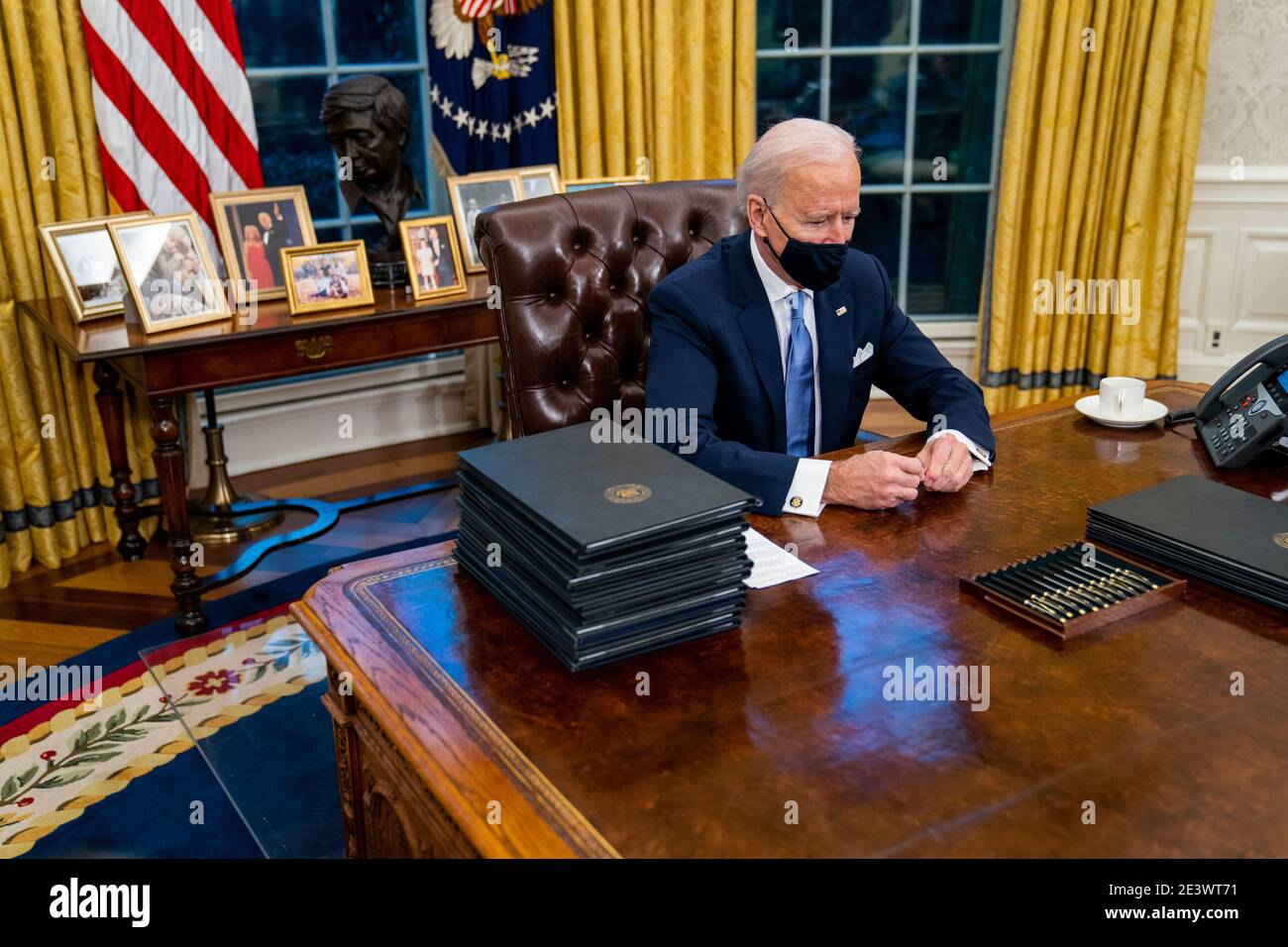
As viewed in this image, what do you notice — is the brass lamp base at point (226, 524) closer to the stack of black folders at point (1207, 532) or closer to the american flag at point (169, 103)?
the american flag at point (169, 103)

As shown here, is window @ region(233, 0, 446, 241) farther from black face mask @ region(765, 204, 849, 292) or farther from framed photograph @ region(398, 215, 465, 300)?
black face mask @ region(765, 204, 849, 292)

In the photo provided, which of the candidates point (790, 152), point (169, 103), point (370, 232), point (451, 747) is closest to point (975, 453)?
point (790, 152)

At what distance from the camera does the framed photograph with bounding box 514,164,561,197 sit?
382 centimetres

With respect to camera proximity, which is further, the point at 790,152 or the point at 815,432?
Answer: the point at 815,432

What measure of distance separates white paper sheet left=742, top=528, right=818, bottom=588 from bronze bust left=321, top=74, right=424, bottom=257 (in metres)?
2.21

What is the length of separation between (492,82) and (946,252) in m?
2.04

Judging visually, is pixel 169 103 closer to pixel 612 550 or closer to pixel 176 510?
pixel 176 510

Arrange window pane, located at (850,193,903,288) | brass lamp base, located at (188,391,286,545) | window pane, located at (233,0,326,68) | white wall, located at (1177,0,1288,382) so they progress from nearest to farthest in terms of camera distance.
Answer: brass lamp base, located at (188,391,286,545) → window pane, located at (233,0,326,68) → white wall, located at (1177,0,1288,382) → window pane, located at (850,193,903,288)

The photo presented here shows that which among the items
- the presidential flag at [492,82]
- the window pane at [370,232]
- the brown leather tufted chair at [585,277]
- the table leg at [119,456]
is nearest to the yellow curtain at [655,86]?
the presidential flag at [492,82]

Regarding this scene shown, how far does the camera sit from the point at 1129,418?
213 cm

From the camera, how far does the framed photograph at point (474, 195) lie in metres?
3.67

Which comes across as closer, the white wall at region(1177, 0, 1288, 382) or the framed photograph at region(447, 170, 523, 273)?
the framed photograph at region(447, 170, 523, 273)

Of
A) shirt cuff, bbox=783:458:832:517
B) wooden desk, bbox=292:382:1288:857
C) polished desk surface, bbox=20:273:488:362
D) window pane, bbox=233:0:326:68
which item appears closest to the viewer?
wooden desk, bbox=292:382:1288:857

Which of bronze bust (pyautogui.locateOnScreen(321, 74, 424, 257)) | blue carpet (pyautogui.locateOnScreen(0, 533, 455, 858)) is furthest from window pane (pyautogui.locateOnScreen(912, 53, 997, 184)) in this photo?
blue carpet (pyautogui.locateOnScreen(0, 533, 455, 858))
